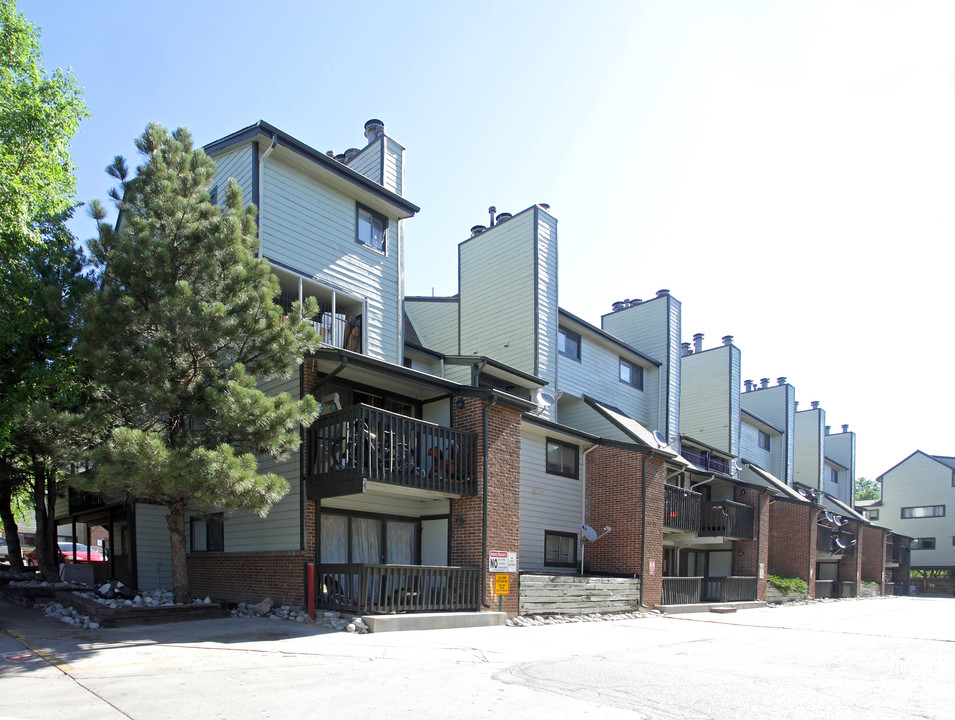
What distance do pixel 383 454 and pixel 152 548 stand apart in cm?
836

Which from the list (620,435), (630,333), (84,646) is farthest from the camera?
(630,333)

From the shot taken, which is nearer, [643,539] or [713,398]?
[643,539]

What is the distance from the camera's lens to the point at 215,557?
54.5ft

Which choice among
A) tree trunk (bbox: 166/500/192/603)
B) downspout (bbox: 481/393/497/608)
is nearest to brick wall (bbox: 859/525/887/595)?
downspout (bbox: 481/393/497/608)

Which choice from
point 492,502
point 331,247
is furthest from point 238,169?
point 492,502

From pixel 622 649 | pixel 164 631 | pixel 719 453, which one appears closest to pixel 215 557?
pixel 164 631

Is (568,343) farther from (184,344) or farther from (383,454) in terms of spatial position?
(184,344)

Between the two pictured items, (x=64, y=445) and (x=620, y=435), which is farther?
(x=620, y=435)

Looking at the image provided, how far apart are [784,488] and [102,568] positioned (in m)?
29.4

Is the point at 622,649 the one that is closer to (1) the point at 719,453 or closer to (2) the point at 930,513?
(1) the point at 719,453

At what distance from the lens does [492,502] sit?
15992mm

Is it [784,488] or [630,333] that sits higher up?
[630,333]

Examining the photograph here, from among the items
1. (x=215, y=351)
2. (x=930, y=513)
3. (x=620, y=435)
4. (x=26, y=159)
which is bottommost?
(x=930, y=513)

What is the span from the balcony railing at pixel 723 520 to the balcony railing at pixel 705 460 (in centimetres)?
374
